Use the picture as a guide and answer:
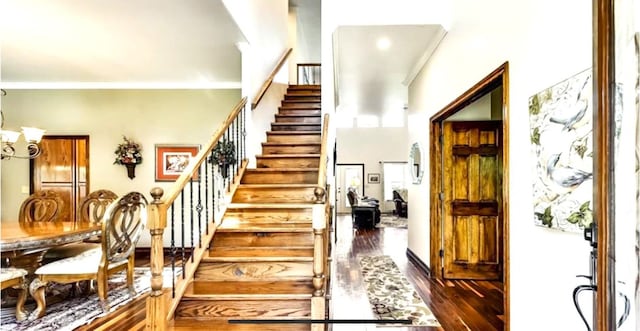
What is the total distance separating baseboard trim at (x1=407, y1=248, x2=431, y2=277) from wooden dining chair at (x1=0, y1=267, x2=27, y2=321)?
4.33 m

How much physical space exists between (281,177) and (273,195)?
1.22 feet

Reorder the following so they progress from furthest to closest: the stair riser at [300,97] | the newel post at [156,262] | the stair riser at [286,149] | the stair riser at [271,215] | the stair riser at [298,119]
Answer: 1. the stair riser at [300,97]
2. the stair riser at [298,119]
3. the stair riser at [286,149]
4. the stair riser at [271,215]
5. the newel post at [156,262]

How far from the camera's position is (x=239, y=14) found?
12.3 ft

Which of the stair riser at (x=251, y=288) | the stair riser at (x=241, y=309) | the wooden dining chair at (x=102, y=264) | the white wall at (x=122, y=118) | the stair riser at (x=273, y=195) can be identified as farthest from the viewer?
the white wall at (x=122, y=118)

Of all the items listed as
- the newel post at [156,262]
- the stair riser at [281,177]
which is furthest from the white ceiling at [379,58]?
the newel post at [156,262]

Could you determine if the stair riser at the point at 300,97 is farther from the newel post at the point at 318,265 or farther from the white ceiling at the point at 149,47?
the newel post at the point at 318,265

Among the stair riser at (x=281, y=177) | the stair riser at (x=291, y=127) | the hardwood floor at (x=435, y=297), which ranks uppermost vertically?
the stair riser at (x=291, y=127)

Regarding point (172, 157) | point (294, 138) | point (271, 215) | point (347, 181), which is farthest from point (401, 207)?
point (271, 215)

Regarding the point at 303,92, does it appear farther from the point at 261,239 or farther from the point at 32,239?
the point at 32,239

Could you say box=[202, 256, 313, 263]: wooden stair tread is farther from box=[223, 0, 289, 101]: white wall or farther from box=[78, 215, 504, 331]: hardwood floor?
box=[223, 0, 289, 101]: white wall

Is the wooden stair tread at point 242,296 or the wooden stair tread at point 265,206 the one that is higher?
the wooden stair tread at point 265,206

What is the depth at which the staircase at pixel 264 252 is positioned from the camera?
2699mm

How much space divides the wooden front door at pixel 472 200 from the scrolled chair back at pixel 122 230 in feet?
11.8

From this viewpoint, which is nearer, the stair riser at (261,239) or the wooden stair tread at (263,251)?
the wooden stair tread at (263,251)
